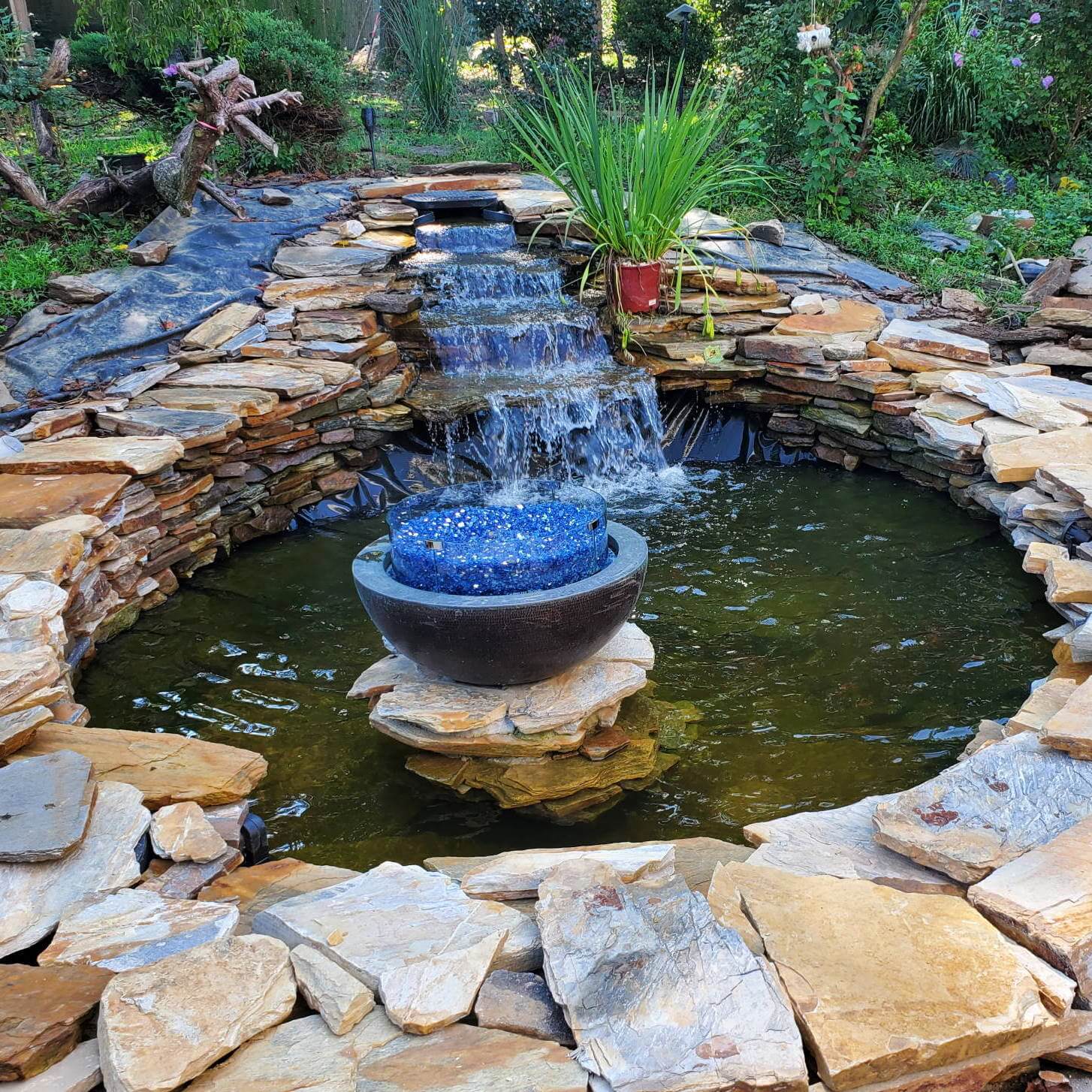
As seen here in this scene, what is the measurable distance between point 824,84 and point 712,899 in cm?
637

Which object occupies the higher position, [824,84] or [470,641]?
[824,84]

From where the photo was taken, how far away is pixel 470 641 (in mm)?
2818

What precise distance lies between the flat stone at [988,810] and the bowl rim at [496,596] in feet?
3.19

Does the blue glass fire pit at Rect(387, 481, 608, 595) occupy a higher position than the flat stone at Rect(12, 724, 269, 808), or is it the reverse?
the blue glass fire pit at Rect(387, 481, 608, 595)

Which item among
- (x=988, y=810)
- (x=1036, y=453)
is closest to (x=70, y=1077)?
(x=988, y=810)

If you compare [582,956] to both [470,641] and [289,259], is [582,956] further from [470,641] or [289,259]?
[289,259]

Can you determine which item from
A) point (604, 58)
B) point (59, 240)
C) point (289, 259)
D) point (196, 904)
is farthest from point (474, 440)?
point (604, 58)

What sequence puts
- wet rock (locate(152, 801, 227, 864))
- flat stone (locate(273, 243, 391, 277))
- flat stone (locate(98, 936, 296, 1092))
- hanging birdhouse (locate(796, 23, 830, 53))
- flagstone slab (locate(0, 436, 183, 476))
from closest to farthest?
flat stone (locate(98, 936, 296, 1092))
wet rock (locate(152, 801, 227, 864))
flagstone slab (locate(0, 436, 183, 476))
flat stone (locate(273, 243, 391, 277))
hanging birdhouse (locate(796, 23, 830, 53))

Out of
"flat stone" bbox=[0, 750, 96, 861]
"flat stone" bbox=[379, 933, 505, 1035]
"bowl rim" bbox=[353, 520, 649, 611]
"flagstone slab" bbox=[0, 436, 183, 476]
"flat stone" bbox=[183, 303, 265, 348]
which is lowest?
"flat stone" bbox=[0, 750, 96, 861]

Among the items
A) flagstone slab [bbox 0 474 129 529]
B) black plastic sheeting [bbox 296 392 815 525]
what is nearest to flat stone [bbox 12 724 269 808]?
flagstone slab [bbox 0 474 129 529]

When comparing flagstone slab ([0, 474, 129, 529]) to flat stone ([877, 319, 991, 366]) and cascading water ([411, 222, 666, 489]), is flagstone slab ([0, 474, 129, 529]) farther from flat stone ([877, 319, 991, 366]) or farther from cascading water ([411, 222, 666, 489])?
flat stone ([877, 319, 991, 366])

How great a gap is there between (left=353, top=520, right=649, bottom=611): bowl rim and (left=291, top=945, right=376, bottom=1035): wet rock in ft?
3.60

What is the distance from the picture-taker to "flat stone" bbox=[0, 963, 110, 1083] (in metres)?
1.60

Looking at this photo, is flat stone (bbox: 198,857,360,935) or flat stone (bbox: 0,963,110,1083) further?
flat stone (bbox: 198,857,360,935)
